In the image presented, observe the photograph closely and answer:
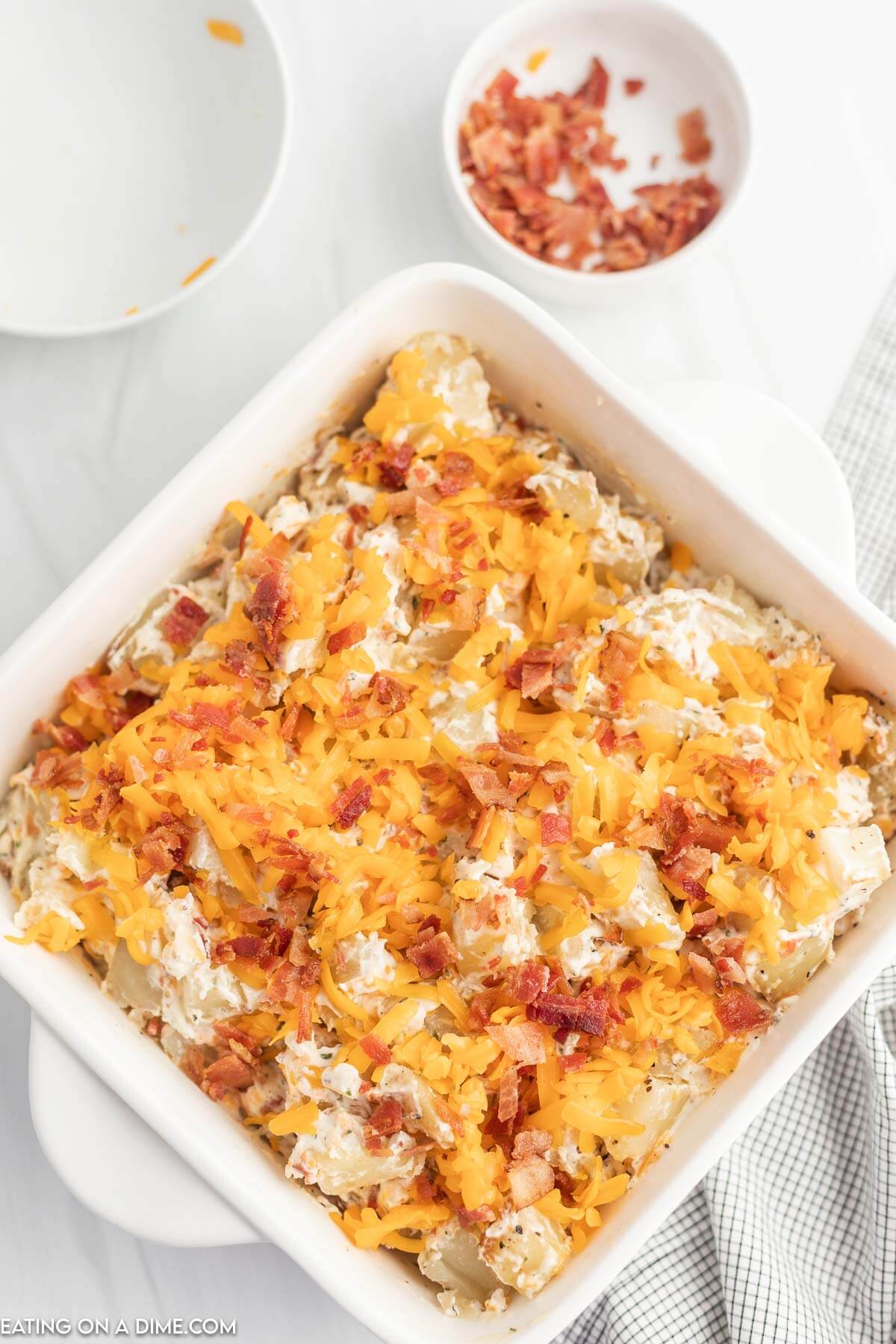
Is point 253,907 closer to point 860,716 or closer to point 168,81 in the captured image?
point 860,716

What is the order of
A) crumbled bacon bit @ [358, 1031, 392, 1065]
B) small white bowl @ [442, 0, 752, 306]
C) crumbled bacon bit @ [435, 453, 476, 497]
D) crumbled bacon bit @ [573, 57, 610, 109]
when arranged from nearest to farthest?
crumbled bacon bit @ [358, 1031, 392, 1065] < crumbled bacon bit @ [435, 453, 476, 497] < small white bowl @ [442, 0, 752, 306] < crumbled bacon bit @ [573, 57, 610, 109]

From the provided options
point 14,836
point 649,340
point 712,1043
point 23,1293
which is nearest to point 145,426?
point 14,836

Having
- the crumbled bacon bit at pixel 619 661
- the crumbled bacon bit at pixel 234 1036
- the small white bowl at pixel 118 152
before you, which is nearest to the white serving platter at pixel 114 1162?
the crumbled bacon bit at pixel 234 1036

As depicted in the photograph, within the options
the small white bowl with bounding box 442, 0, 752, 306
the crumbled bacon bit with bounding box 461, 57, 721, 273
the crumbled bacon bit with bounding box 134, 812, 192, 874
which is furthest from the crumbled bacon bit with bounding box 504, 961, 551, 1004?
the crumbled bacon bit with bounding box 461, 57, 721, 273

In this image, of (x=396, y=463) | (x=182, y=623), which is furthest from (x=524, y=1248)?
(x=396, y=463)

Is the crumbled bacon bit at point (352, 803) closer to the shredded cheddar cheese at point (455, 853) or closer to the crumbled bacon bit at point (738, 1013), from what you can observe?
the shredded cheddar cheese at point (455, 853)

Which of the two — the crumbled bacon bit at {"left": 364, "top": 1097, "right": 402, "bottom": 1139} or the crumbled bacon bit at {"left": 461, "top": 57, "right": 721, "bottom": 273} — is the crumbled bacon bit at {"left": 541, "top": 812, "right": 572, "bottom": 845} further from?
the crumbled bacon bit at {"left": 461, "top": 57, "right": 721, "bottom": 273}

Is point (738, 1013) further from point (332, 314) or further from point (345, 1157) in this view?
point (332, 314)
